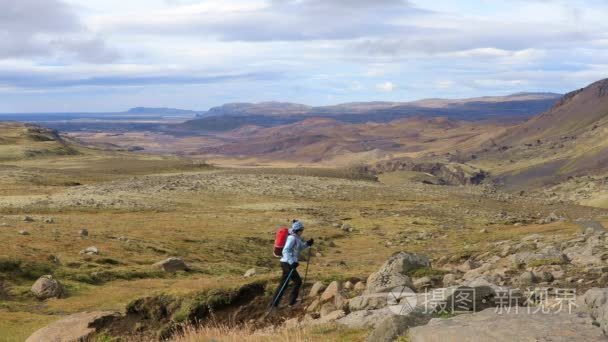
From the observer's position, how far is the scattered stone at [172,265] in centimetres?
3744

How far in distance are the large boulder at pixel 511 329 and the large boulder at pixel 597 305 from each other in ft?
0.58

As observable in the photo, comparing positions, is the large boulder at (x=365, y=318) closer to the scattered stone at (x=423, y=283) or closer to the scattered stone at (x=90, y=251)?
the scattered stone at (x=423, y=283)

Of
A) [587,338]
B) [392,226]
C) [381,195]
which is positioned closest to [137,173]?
[381,195]

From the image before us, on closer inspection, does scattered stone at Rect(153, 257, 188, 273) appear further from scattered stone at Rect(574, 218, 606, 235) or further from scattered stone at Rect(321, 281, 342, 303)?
scattered stone at Rect(574, 218, 606, 235)

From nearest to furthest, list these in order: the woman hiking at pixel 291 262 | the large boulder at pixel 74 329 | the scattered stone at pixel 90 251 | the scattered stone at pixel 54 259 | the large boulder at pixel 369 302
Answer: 1. the large boulder at pixel 369 302
2. the large boulder at pixel 74 329
3. the woman hiking at pixel 291 262
4. the scattered stone at pixel 54 259
5. the scattered stone at pixel 90 251

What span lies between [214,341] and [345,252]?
135 feet

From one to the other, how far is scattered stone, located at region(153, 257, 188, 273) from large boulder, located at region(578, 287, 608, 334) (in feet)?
91.6

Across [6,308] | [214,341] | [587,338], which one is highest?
[587,338]

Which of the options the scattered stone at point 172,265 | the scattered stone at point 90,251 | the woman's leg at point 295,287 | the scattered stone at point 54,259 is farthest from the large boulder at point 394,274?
the scattered stone at point 90,251

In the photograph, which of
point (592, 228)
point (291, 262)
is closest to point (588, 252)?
point (592, 228)

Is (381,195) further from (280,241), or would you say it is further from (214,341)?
(214,341)

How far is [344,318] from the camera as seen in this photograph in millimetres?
15727

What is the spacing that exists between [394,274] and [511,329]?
10270 millimetres

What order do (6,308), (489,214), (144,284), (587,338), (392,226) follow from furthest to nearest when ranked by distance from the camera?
(489,214) → (392,226) → (144,284) → (6,308) → (587,338)
